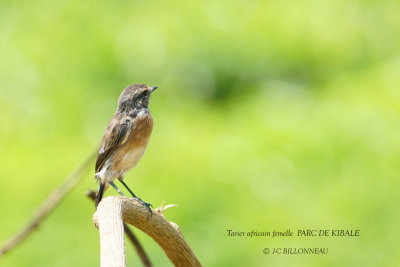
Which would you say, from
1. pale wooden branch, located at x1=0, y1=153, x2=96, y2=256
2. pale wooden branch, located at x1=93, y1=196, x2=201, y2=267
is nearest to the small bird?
A: pale wooden branch, located at x1=93, y1=196, x2=201, y2=267

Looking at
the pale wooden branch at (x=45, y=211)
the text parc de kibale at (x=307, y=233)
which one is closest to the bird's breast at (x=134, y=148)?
the pale wooden branch at (x=45, y=211)

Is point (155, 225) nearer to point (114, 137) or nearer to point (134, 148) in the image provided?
point (134, 148)

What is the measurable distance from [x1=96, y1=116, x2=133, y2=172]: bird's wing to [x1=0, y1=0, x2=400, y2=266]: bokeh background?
167 cm

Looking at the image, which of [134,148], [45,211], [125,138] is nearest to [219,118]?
[125,138]

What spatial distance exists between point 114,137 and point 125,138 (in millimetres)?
101

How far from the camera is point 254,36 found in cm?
872

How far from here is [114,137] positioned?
13.6ft

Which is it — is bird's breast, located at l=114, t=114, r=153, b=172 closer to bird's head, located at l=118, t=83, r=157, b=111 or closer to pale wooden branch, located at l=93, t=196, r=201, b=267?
bird's head, located at l=118, t=83, r=157, b=111

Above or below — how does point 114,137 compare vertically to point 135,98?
below

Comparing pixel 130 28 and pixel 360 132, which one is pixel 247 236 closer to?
pixel 360 132

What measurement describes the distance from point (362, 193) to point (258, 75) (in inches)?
96.7

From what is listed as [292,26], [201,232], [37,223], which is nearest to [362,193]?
[201,232]

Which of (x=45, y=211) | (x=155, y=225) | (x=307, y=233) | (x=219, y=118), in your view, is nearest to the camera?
(x=45, y=211)

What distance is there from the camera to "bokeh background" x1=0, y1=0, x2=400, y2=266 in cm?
598
